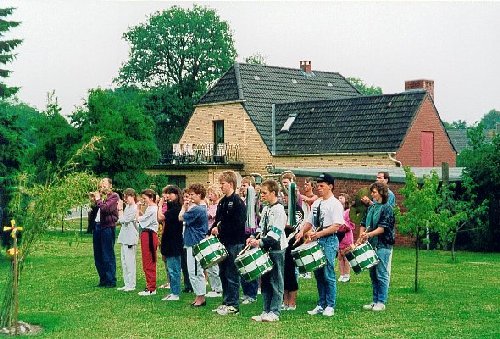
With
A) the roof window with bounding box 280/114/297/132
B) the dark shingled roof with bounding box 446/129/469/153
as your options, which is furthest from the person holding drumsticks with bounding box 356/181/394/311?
the dark shingled roof with bounding box 446/129/469/153

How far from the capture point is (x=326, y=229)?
39.6ft

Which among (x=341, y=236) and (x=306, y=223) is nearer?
(x=306, y=223)

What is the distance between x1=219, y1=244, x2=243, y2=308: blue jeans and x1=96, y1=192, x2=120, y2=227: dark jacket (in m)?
4.13

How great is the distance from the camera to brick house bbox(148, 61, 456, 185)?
3653cm

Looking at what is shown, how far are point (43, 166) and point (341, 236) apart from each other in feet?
69.8

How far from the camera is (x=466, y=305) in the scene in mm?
13336

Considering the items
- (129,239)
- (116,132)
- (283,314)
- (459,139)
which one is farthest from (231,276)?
(459,139)

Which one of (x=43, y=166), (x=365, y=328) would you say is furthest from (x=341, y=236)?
(x=43, y=166)

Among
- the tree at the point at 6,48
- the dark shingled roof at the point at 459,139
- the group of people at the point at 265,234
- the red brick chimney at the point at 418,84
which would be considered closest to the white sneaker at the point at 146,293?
the group of people at the point at 265,234

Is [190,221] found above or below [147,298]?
above

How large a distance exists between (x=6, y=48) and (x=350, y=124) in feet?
62.6

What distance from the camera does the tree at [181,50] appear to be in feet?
207

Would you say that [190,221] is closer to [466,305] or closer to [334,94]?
[466,305]

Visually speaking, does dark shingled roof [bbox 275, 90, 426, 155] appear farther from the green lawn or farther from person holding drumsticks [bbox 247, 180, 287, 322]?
person holding drumsticks [bbox 247, 180, 287, 322]
